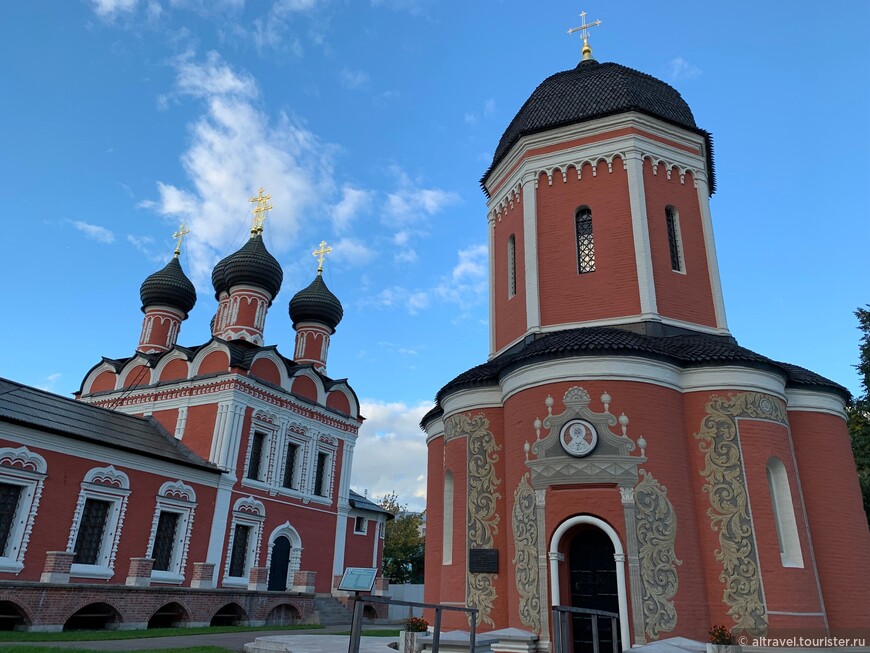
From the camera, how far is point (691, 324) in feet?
38.1

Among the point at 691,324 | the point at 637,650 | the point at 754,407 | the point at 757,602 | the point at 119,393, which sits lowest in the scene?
the point at 637,650

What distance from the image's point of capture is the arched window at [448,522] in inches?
452

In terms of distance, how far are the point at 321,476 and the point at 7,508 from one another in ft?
35.3

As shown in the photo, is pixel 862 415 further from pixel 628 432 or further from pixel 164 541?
pixel 164 541

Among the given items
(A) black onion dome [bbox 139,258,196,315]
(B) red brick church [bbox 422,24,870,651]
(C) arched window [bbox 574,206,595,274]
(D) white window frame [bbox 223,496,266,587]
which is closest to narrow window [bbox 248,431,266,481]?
(D) white window frame [bbox 223,496,266,587]

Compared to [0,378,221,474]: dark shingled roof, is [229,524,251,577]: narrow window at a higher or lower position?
lower

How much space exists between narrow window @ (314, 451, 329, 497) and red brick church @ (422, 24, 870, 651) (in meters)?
11.0

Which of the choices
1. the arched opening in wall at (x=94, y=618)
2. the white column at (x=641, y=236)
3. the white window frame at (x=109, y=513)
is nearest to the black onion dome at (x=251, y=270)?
the white window frame at (x=109, y=513)

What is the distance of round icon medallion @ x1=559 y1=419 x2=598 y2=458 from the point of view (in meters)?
9.42

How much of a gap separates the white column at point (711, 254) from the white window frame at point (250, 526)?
48.5ft

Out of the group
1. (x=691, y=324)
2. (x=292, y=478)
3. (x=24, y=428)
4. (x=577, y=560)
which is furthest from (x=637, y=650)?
(x=292, y=478)

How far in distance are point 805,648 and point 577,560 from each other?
3.11 m

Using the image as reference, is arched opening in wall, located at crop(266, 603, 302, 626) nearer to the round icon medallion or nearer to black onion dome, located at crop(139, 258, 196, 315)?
black onion dome, located at crop(139, 258, 196, 315)

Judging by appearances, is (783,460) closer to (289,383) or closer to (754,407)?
(754,407)
